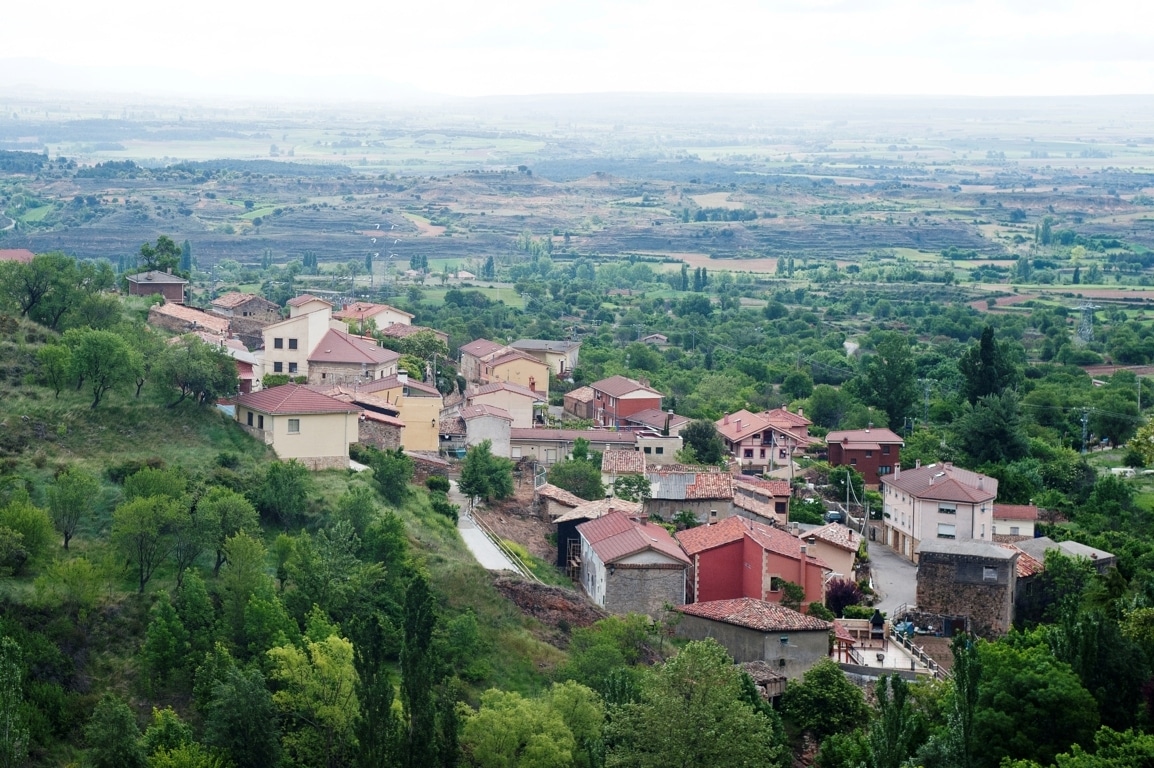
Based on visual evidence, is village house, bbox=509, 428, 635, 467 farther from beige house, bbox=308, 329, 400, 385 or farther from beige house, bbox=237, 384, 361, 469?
beige house, bbox=237, 384, 361, 469

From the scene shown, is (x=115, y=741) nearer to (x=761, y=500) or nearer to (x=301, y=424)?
(x=301, y=424)

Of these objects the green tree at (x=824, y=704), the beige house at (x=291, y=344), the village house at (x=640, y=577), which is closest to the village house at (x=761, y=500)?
the village house at (x=640, y=577)

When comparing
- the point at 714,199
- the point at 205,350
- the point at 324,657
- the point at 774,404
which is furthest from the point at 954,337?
the point at 714,199

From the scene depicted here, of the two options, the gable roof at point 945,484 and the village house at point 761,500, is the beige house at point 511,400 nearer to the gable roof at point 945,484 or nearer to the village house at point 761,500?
the village house at point 761,500

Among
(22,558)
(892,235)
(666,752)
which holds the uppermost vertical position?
(22,558)

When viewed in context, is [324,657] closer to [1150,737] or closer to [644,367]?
[1150,737]

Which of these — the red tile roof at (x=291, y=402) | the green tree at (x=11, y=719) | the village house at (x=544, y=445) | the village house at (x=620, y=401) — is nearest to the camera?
the green tree at (x=11, y=719)

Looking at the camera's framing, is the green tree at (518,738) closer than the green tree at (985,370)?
Yes

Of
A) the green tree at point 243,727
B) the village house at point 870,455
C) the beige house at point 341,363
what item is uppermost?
the beige house at point 341,363
